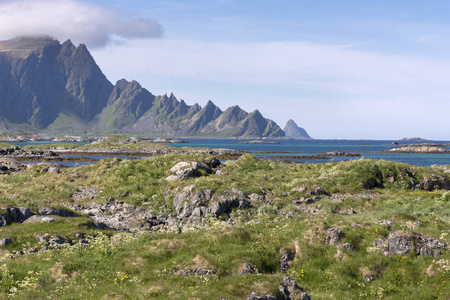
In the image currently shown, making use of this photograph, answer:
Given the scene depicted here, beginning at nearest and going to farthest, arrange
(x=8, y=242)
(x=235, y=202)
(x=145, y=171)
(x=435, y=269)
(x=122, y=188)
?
(x=435, y=269), (x=8, y=242), (x=235, y=202), (x=122, y=188), (x=145, y=171)

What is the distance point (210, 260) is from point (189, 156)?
3845 centimetres

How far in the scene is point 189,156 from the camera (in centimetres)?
5625

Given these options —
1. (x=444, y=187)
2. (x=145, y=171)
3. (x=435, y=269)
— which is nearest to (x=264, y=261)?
(x=435, y=269)

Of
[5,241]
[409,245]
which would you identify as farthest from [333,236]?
[5,241]

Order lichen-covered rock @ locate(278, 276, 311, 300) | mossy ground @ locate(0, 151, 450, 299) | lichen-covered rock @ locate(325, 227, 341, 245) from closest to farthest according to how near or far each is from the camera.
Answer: lichen-covered rock @ locate(278, 276, 311, 300)
mossy ground @ locate(0, 151, 450, 299)
lichen-covered rock @ locate(325, 227, 341, 245)

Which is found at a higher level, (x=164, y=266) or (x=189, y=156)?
(x=189, y=156)

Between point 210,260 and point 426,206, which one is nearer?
point 210,260

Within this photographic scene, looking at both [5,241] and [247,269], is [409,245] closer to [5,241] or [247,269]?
[247,269]

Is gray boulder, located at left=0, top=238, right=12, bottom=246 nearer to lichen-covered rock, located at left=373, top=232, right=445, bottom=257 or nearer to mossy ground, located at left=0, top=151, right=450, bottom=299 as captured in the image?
mossy ground, located at left=0, top=151, right=450, bottom=299

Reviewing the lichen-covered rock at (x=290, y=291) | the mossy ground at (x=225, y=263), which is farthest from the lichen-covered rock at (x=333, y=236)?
the lichen-covered rock at (x=290, y=291)

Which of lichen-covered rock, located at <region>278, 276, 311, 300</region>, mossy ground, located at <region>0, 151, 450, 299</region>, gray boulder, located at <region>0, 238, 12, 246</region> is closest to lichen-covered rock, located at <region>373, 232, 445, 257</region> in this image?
mossy ground, located at <region>0, 151, 450, 299</region>

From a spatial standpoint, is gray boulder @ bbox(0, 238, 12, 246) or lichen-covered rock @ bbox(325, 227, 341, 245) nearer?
Result: lichen-covered rock @ bbox(325, 227, 341, 245)

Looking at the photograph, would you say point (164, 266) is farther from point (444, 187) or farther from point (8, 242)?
point (444, 187)

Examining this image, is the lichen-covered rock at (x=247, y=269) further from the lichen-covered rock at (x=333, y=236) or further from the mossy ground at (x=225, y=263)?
the lichen-covered rock at (x=333, y=236)
